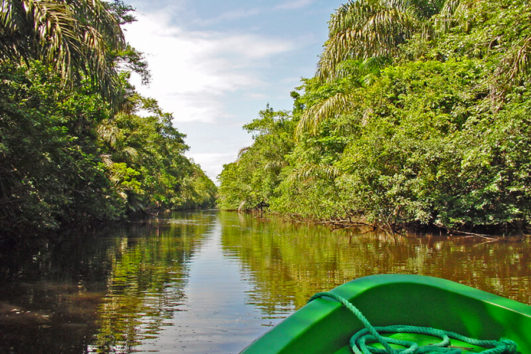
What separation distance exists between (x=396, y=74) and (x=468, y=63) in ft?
8.30

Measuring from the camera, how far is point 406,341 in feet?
7.00

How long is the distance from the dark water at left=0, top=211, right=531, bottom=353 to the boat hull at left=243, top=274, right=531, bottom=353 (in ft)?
6.39

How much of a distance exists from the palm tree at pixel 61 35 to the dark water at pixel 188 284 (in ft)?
12.5

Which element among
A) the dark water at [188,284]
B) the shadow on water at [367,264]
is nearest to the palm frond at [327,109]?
the shadow on water at [367,264]

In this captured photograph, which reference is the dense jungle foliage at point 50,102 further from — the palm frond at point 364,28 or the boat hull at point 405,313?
the palm frond at point 364,28

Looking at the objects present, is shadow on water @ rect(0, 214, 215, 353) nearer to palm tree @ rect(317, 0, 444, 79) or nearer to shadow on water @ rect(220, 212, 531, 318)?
shadow on water @ rect(220, 212, 531, 318)

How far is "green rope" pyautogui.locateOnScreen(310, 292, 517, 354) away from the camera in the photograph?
1.97m

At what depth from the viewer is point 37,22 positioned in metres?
6.68

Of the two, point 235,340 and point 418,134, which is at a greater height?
point 418,134

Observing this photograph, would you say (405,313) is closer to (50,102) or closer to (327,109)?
(50,102)

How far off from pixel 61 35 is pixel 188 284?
491 centimetres

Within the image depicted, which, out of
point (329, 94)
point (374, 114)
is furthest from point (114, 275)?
point (329, 94)

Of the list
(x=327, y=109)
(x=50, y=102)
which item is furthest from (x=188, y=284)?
(x=327, y=109)

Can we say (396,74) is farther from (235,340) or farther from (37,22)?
(235,340)
